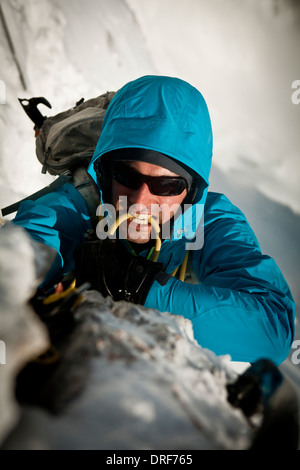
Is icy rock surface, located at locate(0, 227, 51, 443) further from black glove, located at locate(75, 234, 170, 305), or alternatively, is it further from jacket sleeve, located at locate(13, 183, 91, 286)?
jacket sleeve, located at locate(13, 183, 91, 286)

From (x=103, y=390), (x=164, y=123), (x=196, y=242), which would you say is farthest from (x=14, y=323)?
(x=196, y=242)

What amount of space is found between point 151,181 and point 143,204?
20cm

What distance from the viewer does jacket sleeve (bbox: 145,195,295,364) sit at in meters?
1.54

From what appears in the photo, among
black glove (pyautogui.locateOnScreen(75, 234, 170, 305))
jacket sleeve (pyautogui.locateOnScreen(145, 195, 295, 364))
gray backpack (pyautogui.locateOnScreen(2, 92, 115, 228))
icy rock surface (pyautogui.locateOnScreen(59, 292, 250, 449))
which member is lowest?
jacket sleeve (pyautogui.locateOnScreen(145, 195, 295, 364))

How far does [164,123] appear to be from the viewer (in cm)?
185

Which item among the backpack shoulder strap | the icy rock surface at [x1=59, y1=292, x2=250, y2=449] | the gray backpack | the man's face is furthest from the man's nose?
the icy rock surface at [x1=59, y1=292, x2=250, y2=449]

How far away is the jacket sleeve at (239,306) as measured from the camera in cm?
154

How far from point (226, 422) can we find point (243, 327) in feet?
3.57

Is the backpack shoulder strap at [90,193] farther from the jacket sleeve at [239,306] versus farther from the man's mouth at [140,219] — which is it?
the jacket sleeve at [239,306]

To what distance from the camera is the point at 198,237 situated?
226 centimetres

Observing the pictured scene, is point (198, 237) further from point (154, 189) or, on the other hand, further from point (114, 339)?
point (114, 339)

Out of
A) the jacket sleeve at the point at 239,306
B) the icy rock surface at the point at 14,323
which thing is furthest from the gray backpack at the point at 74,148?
the icy rock surface at the point at 14,323

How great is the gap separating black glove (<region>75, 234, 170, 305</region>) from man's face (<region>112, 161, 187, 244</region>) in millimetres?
485

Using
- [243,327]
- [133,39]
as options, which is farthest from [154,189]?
[133,39]
